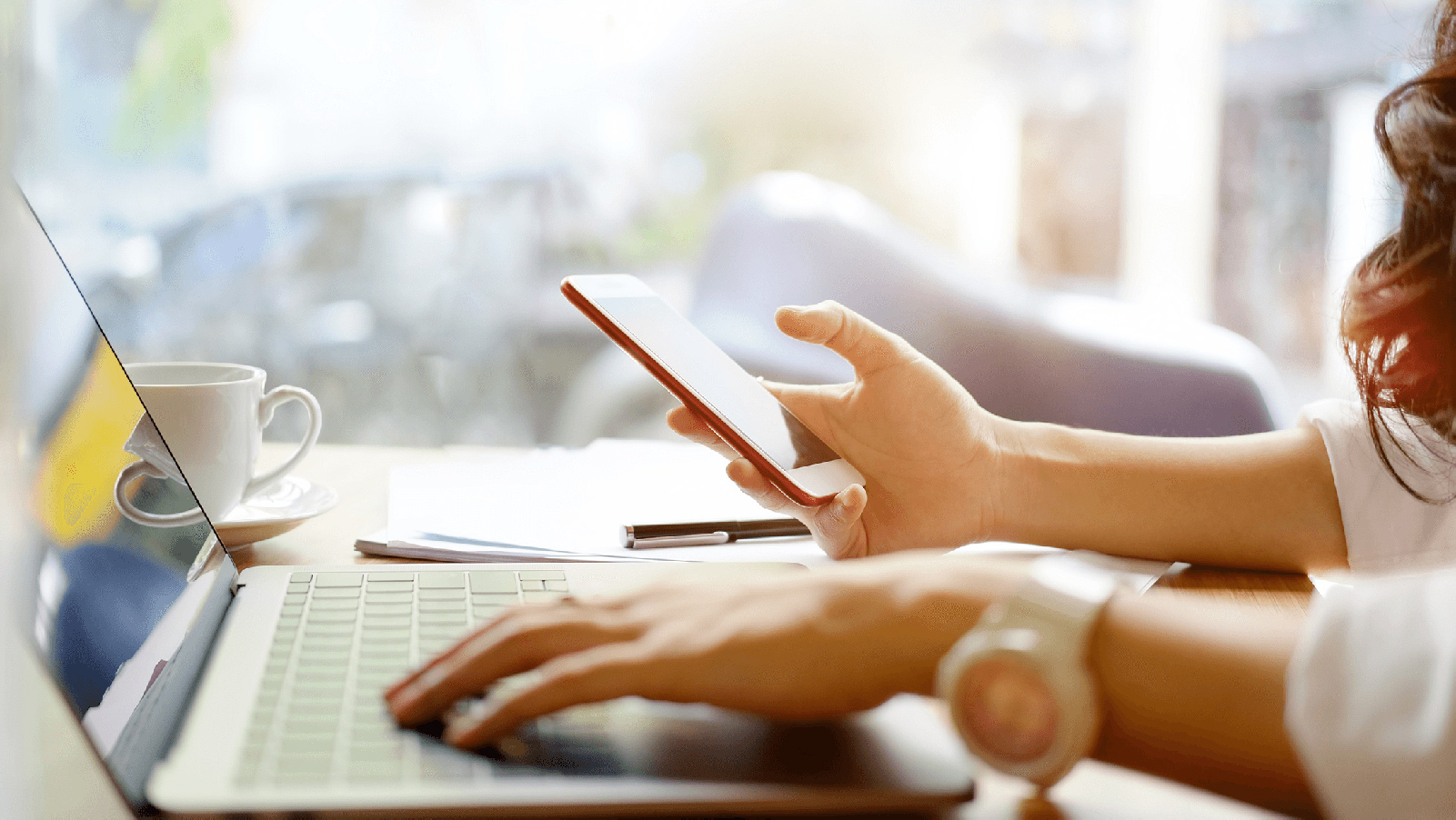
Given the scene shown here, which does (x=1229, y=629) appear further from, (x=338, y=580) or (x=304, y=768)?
(x=338, y=580)

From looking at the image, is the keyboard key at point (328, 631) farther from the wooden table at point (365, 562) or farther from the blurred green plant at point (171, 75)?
the blurred green plant at point (171, 75)

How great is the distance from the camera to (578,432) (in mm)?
1983

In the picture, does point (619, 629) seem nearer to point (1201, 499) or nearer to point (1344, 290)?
point (1201, 499)

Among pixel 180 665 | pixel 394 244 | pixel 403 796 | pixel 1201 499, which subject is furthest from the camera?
pixel 394 244

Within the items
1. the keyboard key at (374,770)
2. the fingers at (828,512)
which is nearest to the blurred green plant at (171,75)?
the fingers at (828,512)

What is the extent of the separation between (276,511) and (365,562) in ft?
0.32

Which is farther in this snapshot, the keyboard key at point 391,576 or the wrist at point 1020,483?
the wrist at point 1020,483

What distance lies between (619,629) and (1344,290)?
55cm

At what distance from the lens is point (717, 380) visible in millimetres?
687

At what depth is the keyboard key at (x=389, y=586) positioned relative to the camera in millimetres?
563

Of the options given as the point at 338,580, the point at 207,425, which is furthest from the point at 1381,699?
the point at 207,425

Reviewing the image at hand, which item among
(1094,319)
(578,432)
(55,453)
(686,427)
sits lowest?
(578,432)

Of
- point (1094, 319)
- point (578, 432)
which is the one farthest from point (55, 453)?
point (578, 432)

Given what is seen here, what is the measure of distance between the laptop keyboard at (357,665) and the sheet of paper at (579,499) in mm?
100
